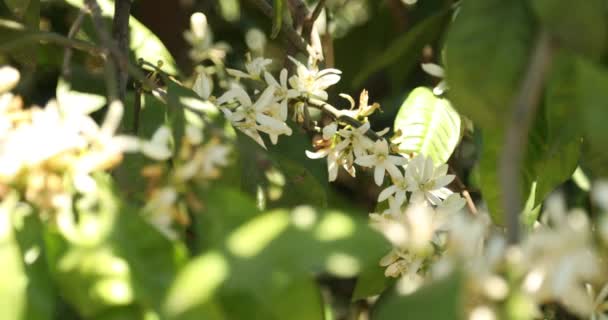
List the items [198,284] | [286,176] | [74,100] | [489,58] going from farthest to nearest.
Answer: [286,176] → [74,100] → [489,58] → [198,284]

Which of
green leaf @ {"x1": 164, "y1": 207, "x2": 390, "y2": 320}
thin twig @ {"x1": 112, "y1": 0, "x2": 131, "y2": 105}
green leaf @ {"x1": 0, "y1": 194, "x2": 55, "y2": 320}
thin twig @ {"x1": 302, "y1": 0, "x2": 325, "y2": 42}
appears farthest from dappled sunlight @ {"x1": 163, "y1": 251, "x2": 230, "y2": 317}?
thin twig @ {"x1": 302, "y1": 0, "x2": 325, "y2": 42}

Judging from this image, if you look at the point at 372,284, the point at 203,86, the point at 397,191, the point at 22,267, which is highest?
Answer: the point at 22,267

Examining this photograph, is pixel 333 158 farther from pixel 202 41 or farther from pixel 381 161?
pixel 202 41

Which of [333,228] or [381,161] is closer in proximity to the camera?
[333,228]

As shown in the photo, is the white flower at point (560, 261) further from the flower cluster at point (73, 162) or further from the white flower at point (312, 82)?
the white flower at point (312, 82)

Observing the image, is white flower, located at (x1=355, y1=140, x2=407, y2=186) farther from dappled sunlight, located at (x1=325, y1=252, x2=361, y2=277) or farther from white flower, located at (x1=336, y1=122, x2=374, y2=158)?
dappled sunlight, located at (x1=325, y1=252, x2=361, y2=277)

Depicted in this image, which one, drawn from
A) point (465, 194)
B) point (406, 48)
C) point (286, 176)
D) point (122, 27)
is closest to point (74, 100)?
point (122, 27)

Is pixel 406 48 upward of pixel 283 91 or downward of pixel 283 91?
downward

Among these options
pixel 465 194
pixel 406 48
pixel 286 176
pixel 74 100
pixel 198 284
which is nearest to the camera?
pixel 198 284
